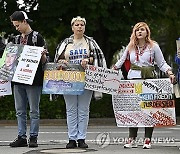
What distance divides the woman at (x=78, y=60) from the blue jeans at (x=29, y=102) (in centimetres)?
48

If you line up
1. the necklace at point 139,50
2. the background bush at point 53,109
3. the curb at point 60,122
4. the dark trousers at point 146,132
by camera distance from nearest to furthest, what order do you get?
the necklace at point 139,50 → the dark trousers at point 146,132 → the curb at point 60,122 → the background bush at point 53,109

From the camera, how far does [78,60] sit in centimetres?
794

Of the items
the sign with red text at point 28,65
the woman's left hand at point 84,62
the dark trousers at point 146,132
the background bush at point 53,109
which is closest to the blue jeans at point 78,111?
the woman's left hand at point 84,62

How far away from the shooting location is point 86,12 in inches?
744

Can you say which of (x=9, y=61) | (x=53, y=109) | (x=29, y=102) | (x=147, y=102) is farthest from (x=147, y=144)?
(x=53, y=109)

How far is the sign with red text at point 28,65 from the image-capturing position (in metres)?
7.97

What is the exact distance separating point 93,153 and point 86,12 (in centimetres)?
1196

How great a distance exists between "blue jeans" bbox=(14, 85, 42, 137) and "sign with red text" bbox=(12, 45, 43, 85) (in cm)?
Result: 16

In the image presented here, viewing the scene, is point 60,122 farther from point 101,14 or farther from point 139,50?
point 139,50

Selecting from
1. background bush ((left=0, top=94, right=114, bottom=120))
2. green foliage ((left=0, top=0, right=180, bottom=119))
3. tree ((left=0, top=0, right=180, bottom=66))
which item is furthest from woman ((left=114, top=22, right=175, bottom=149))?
tree ((left=0, top=0, right=180, bottom=66))

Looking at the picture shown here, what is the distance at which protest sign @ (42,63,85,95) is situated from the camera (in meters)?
7.89

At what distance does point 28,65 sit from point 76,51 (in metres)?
0.74

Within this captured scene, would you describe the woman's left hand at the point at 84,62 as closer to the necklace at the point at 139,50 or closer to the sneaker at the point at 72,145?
the necklace at the point at 139,50

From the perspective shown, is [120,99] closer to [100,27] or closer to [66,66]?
[66,66]
